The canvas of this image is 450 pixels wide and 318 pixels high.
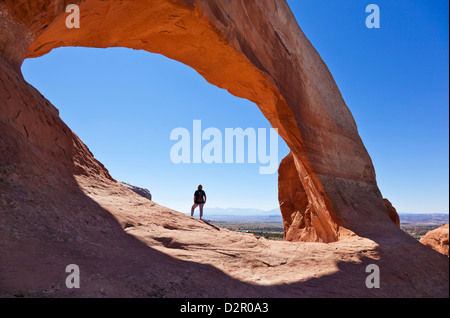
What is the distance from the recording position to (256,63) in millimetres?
8430

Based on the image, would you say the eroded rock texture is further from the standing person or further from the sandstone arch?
the standing person

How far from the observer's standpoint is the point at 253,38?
8.45 metres

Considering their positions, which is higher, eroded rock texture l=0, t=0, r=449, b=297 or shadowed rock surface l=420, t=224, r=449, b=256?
eroded rock texture l=0, t=0, r=449, b=297

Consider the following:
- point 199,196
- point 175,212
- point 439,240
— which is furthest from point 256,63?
point 439,240

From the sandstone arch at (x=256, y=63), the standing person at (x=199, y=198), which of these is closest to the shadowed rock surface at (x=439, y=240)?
the sandstone arch at (x=256, y=63)

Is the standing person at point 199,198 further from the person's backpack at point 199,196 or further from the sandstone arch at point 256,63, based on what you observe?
the sandstone arch at point 256,63

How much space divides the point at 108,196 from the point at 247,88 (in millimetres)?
5907

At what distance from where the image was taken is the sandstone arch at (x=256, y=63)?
225 inches

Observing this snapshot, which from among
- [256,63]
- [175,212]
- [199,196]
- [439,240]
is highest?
[256,63]

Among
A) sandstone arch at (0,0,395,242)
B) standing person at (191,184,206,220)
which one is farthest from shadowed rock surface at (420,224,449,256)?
standing person at (191,184,206,220)

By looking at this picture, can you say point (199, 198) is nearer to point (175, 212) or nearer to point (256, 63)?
point (175, 212)

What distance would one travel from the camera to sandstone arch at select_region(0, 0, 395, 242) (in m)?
5.71

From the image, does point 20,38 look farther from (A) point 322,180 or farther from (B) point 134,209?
(A) point 322,180
